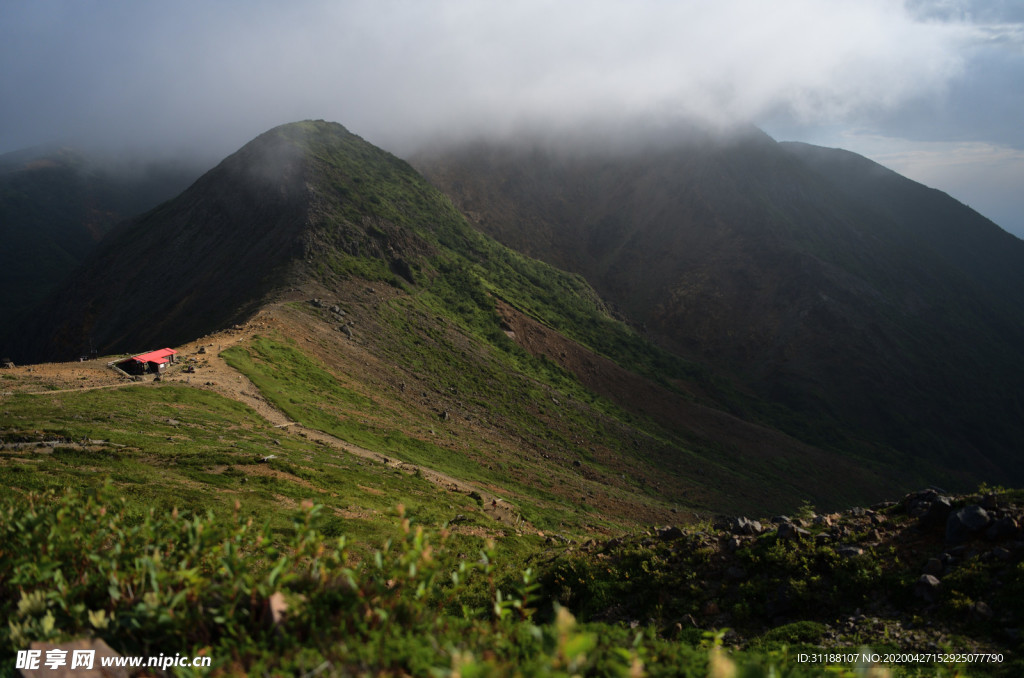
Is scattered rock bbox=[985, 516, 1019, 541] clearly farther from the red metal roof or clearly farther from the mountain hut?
the red metal roof

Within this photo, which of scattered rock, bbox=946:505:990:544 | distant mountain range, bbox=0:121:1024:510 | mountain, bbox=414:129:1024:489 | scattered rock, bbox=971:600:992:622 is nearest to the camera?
scattered rock, bbox=971:600:992:622

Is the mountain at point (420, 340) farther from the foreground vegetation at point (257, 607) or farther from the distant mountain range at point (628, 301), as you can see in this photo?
the foreground vegetation at point (257, 607)

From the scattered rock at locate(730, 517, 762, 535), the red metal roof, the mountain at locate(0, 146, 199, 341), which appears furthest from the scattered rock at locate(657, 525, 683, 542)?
the mountain at locate(0, 146, 199, 341)

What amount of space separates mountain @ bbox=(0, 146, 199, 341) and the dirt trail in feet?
289

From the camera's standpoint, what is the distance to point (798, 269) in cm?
8519

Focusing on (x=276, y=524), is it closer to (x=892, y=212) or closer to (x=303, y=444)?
(x=303, y=444)

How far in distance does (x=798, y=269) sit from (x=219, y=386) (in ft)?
281

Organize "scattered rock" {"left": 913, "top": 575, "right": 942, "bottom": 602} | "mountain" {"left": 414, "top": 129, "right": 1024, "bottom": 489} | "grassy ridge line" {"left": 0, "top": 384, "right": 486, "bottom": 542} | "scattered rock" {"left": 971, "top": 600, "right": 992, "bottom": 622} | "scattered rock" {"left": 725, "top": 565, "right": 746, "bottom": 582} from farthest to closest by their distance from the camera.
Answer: "mountain" {"left": 414, "top": 129, "right": 1024, "bottom": 489} → "grassy ridge line" {"left": 0, "top": 384, "right": 486, "bottom": 542} → "scattered rock" {"left": 725, "top": 565, "right": 746, "bottom": 582} → "scattered rock" {"left": 913, "top": 575, "right": 942, "bottom": 602} → "scattered rock" {"left": 971, "top": 600, "right": 992, "bottom": 622}

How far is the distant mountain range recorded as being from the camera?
4212cm

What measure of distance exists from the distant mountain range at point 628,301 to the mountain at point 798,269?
0.43 meters

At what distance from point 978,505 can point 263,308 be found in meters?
38.7

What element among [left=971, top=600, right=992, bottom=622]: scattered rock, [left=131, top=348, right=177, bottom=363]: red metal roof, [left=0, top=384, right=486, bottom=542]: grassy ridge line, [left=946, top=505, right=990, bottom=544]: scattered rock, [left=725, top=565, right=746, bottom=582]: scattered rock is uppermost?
[left=946, top=505, right=990, bottom=544]: scattered rock

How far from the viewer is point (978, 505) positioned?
10.2 meters

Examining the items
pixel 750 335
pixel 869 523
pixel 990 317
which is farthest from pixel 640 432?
pixel 990 317
